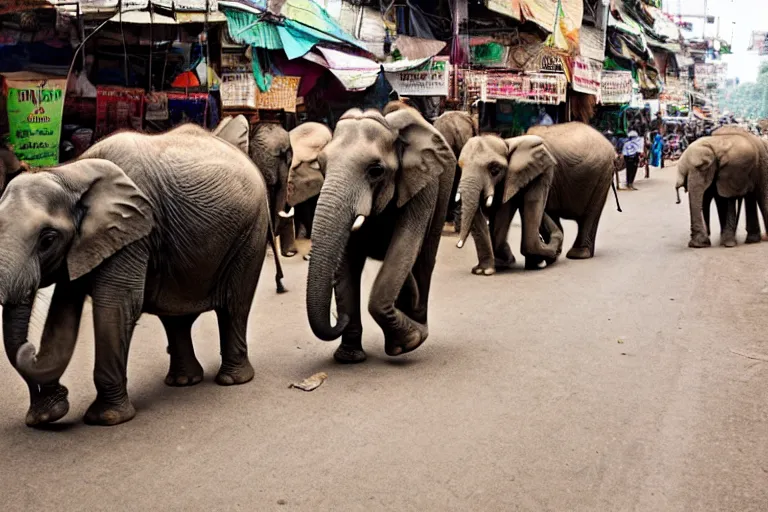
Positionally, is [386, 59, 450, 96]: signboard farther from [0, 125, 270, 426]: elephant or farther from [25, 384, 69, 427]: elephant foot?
[25, 384, 69, 427]: elephant foot

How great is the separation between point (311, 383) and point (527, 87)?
16.1 meters

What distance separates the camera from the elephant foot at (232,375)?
5922mm

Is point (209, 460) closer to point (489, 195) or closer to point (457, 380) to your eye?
point (457, 380)

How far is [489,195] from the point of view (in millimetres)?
10484

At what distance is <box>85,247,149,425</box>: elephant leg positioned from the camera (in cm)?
480

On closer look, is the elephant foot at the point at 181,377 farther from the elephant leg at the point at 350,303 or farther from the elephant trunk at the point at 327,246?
the elephant leg at the point at 350,303

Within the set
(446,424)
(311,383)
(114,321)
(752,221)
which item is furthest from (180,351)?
(752,221)

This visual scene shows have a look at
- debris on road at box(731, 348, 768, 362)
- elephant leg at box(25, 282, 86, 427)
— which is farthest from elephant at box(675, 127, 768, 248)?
elephant leg at box(25, 282, 86, 427)

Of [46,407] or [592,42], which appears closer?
[46,407]

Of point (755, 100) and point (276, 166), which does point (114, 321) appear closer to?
point (276, 166)

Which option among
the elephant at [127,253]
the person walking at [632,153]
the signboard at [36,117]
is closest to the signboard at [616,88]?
the person walking at [632,153]

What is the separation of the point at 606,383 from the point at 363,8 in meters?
14.2

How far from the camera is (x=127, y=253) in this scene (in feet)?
16.0

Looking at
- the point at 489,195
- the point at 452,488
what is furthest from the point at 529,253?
the point at 452,488
